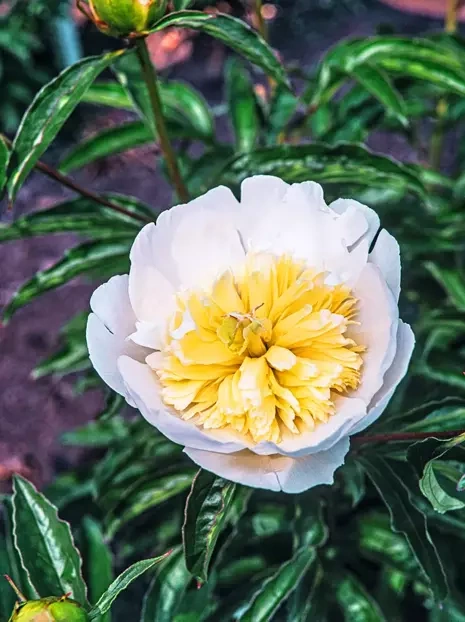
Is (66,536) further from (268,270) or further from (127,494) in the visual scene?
(268,270)

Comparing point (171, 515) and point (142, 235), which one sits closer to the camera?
point (142, 235)

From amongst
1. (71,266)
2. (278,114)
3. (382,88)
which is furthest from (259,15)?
(71,266)

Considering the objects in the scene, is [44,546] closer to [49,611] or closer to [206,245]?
[49,611]

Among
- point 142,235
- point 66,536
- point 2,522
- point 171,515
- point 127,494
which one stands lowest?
point 2,522

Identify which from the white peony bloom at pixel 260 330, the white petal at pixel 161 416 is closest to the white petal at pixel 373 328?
the white peony bloom at pixel 260 330

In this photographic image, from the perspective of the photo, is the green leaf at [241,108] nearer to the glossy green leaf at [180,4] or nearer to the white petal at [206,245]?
the glossy green leaf at [180,4]

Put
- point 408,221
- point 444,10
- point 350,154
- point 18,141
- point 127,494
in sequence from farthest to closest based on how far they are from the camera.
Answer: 1. point 444,10
2. point 408,221
3. point 127,494
4. point 350,154
5. point 18,141

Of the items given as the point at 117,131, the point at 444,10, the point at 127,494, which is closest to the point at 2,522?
the point at 127,494
